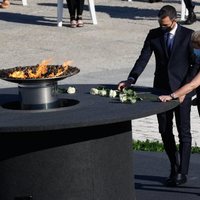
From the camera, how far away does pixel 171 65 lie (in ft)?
27.4

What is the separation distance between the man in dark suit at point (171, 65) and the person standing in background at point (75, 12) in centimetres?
1092

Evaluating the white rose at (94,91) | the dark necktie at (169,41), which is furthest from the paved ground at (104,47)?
the dark necktie at (169,41)

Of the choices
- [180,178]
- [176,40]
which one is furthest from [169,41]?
[180,178]

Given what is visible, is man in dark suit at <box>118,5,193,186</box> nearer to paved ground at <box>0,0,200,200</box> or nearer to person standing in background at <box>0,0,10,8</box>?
paved ground at <box>0,0,200,200</box>

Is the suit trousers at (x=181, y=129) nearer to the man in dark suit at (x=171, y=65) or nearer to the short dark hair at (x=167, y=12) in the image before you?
the man in dark suit at (x=171, y=65)

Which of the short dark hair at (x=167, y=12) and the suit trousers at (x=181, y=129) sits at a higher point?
the short dark hair at (x=167, y=12)

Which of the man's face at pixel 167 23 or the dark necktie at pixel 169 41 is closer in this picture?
the man's face at pixel 167 23

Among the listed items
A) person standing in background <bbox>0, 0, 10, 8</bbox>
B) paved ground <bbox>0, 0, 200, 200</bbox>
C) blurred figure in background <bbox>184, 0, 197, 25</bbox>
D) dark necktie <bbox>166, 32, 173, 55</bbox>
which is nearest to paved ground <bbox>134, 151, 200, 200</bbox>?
paved ground <bbox>0, 0, 200, 200</bbox>

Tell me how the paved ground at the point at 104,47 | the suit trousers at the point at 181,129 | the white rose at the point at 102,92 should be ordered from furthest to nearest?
the paved ground at the point at 104,47 → the suit trousers at the point at 181,129 → the white rose at the point at 102,92

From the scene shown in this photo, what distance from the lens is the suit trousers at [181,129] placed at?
8.48m

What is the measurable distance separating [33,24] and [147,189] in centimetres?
1217

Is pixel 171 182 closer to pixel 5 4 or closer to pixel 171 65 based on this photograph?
pixel 171 65

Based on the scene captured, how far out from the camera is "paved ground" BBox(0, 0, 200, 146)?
593 inches

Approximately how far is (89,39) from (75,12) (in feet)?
4.59
